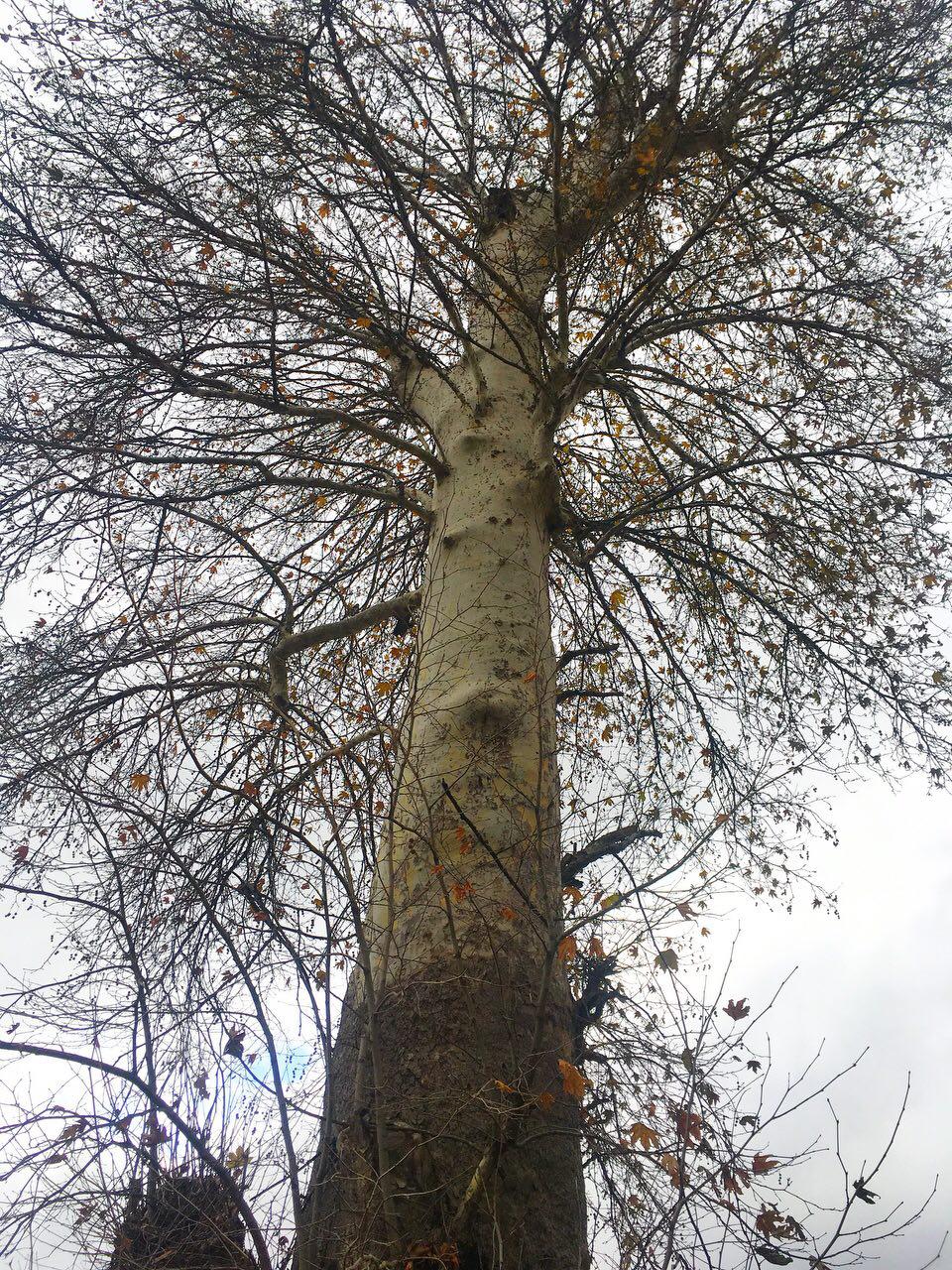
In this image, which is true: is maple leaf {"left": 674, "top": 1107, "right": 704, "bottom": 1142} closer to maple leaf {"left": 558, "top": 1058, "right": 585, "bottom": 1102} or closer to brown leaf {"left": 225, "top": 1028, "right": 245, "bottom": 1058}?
maple leaf {"left": 558, "top": 1058, "right": 585, "bottom": 1102}

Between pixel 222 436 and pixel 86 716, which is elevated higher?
pixel 222 436

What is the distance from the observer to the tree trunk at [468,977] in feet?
5.87

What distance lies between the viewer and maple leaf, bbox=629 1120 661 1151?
2012mm

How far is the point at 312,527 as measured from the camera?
5.71 metres

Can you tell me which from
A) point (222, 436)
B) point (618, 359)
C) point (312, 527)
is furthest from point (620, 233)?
point (312, 527)

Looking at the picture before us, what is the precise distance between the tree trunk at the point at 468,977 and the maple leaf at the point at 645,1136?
0.14 metres

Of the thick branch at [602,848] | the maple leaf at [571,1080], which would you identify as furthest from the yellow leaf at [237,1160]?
the thick branch at [602,848]

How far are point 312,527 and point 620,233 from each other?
105 inches

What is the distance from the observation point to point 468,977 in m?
2.12

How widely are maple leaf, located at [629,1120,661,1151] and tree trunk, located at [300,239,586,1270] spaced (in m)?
0.14

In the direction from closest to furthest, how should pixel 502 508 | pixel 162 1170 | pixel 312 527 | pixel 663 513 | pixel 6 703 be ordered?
pixel 162 1170 → pixel 502 508 → pixel 6 703 → pixel 663 513 → pixel 312 527

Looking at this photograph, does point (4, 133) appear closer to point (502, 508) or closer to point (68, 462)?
point (68, 462)

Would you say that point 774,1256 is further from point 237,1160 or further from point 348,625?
point 348,625

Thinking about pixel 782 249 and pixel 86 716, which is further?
pixel 782 249
